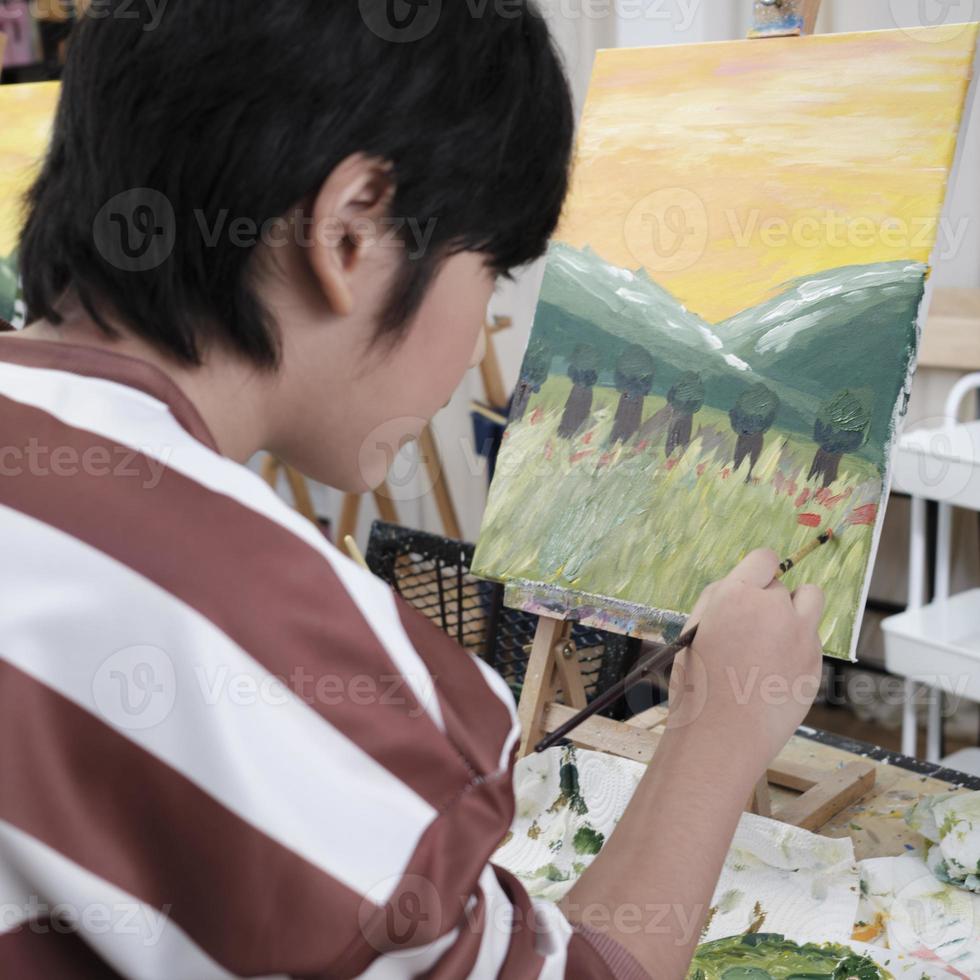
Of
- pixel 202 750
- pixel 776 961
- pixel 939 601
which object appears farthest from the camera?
pixel 939 601

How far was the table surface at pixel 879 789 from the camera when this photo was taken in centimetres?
117

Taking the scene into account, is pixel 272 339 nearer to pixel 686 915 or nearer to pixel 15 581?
pixel 15 581

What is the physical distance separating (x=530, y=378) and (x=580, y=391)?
0.07 m

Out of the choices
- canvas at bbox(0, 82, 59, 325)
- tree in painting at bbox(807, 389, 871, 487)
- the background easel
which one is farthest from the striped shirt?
the background easel

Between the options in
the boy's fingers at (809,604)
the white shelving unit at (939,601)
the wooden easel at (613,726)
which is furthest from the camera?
the white shelving unit at (939,601)

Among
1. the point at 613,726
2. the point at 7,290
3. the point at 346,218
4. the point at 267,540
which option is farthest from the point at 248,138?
the point at 7,290

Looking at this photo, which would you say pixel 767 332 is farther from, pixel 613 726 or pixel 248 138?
pixel 248 138

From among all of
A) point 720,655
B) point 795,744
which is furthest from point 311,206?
point 795,744

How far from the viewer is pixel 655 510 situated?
48.2 inches

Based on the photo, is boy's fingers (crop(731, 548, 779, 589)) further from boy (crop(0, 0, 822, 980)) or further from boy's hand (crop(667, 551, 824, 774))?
boy (crop(0, 0, 822, 980))

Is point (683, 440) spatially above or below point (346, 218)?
below

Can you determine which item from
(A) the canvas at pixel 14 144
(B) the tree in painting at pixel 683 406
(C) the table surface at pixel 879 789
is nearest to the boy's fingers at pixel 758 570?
(B) the tree in painting at pixel 683 406

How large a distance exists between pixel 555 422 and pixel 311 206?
2.36 feet

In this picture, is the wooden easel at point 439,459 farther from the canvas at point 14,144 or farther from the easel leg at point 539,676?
the easel leg at point 539,676
